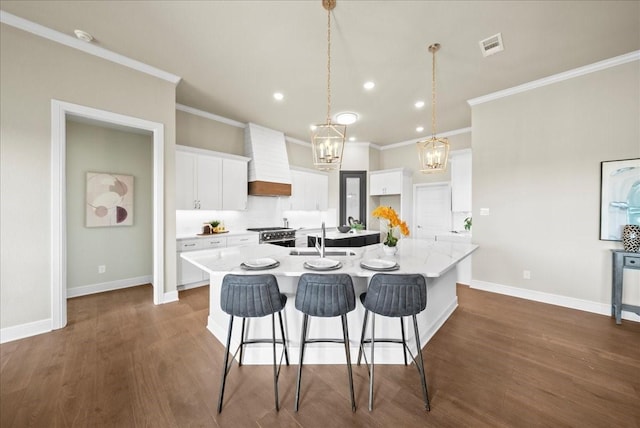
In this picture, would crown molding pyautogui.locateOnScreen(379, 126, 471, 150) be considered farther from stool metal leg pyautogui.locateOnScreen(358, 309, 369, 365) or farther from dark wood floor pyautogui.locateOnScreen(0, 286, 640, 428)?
stool metal leg pyautogui.locateOnScreen(358, 309, 369, 365)

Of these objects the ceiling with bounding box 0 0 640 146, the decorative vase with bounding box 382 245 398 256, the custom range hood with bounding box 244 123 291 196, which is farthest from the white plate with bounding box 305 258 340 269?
the custom range hood with bounding box 244 123 291 196

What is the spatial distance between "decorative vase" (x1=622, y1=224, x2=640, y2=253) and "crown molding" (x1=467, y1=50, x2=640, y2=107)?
1988mm

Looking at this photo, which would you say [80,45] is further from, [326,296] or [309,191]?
[309,191]

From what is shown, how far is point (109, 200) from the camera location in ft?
12.8

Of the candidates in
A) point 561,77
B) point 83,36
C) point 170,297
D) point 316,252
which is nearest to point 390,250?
point 316,252

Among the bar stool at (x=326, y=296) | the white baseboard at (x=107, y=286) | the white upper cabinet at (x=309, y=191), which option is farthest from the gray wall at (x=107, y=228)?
the bar stool at (x=326, y=296)

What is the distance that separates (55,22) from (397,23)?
3.41 m

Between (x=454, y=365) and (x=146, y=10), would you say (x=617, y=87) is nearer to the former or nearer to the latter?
(x=454, y=365)

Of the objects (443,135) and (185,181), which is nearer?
(185,181)

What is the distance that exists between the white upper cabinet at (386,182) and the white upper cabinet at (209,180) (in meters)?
3.30

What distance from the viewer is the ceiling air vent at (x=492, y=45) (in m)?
2.64

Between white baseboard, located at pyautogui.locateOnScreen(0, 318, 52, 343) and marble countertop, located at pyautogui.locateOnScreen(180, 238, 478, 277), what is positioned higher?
marble countertop, located at pyautogui.locateOnScreen(180, 238, 478, 277)

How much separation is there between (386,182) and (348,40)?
4048 mm

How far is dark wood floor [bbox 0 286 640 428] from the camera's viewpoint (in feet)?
5.18
